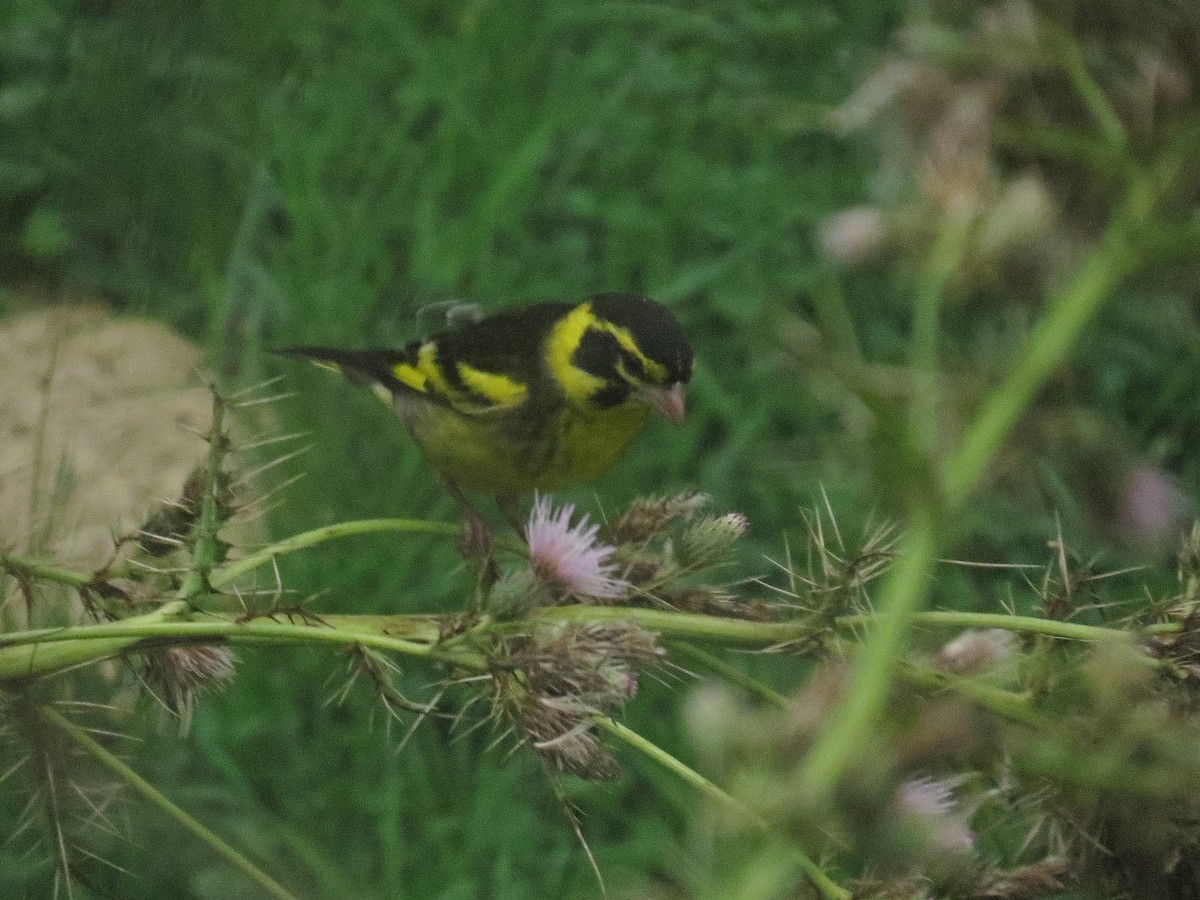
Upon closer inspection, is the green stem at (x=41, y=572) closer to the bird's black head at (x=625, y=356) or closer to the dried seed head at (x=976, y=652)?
the dried seed head at (x=976, y=652)

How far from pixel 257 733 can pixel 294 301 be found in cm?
88

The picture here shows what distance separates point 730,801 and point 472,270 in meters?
2.55

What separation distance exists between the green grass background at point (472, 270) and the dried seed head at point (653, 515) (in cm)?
55

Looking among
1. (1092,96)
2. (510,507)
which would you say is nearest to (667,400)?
(510,507)

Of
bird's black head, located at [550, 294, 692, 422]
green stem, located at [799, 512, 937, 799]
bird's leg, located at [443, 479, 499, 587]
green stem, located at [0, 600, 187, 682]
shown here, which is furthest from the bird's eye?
green stem, located at [799, 512, 937, 799]

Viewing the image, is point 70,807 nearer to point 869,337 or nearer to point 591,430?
point 591,430

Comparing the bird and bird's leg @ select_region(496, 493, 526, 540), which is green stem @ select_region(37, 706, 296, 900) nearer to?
the bird

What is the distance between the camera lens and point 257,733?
234 centimetres

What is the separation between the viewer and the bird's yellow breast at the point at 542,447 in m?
1.93

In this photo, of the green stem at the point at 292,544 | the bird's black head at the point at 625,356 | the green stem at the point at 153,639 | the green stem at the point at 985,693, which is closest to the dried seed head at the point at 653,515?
the green stem at the point at 292,544

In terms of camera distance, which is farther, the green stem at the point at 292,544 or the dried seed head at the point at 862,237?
the green stem at the point at 292,544

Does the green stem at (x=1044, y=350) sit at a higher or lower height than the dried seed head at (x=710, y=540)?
higher

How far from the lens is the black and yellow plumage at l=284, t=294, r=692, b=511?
1.83 metres

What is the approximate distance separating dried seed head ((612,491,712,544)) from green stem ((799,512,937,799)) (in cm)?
54
